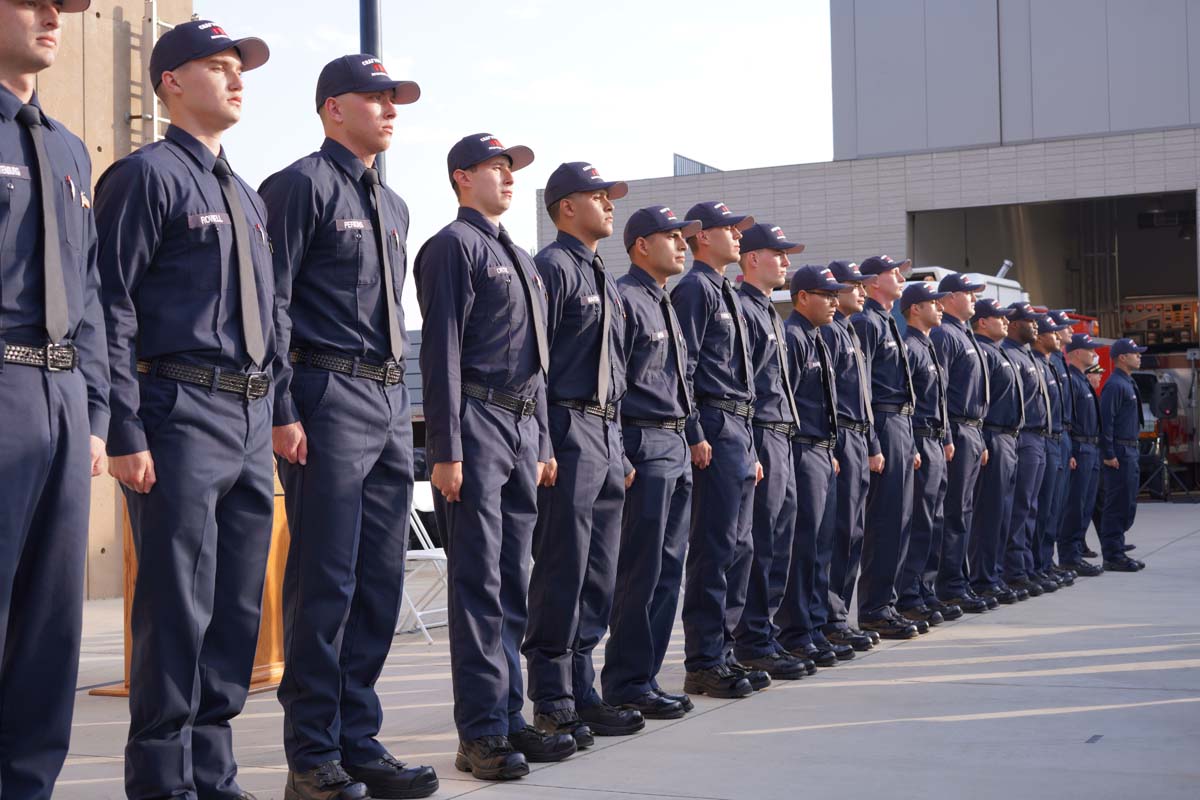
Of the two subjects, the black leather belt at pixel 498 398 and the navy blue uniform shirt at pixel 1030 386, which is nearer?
the black leather belt at pixel 498 398

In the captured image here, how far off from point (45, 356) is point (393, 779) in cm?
200

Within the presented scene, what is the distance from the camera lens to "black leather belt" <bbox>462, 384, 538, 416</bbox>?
5426 millimetres

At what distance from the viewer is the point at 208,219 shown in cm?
438

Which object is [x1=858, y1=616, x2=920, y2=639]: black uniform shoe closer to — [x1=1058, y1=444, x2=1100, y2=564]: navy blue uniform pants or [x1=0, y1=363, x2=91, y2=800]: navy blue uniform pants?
[x1=1058, y1=444, x2=1100, y2=564]: navy blue uniform pants

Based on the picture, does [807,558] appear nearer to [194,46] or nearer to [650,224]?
[650,224]

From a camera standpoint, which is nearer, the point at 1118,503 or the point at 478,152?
the point at 478,152

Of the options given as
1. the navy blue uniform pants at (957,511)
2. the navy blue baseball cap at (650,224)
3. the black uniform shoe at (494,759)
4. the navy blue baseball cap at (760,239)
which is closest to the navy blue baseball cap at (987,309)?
the navy blue uniform pants at (957,511)

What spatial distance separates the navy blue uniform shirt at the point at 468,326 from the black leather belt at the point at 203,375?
38.0 inches

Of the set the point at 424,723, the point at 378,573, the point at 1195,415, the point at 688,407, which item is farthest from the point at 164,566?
the point at 1195,415

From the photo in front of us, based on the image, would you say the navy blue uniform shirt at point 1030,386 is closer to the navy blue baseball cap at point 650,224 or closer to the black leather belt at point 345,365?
the navy blue baseball cap at point 650,224

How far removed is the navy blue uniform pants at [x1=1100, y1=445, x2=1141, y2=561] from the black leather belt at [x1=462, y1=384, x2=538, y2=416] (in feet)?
32.4

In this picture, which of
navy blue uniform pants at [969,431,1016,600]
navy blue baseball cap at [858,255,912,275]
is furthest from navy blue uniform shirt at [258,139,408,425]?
navy blue uniform pants at [969,431,1016,600]

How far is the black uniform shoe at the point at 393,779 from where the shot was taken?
485 cm

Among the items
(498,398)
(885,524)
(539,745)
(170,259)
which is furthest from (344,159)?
(885,524)
